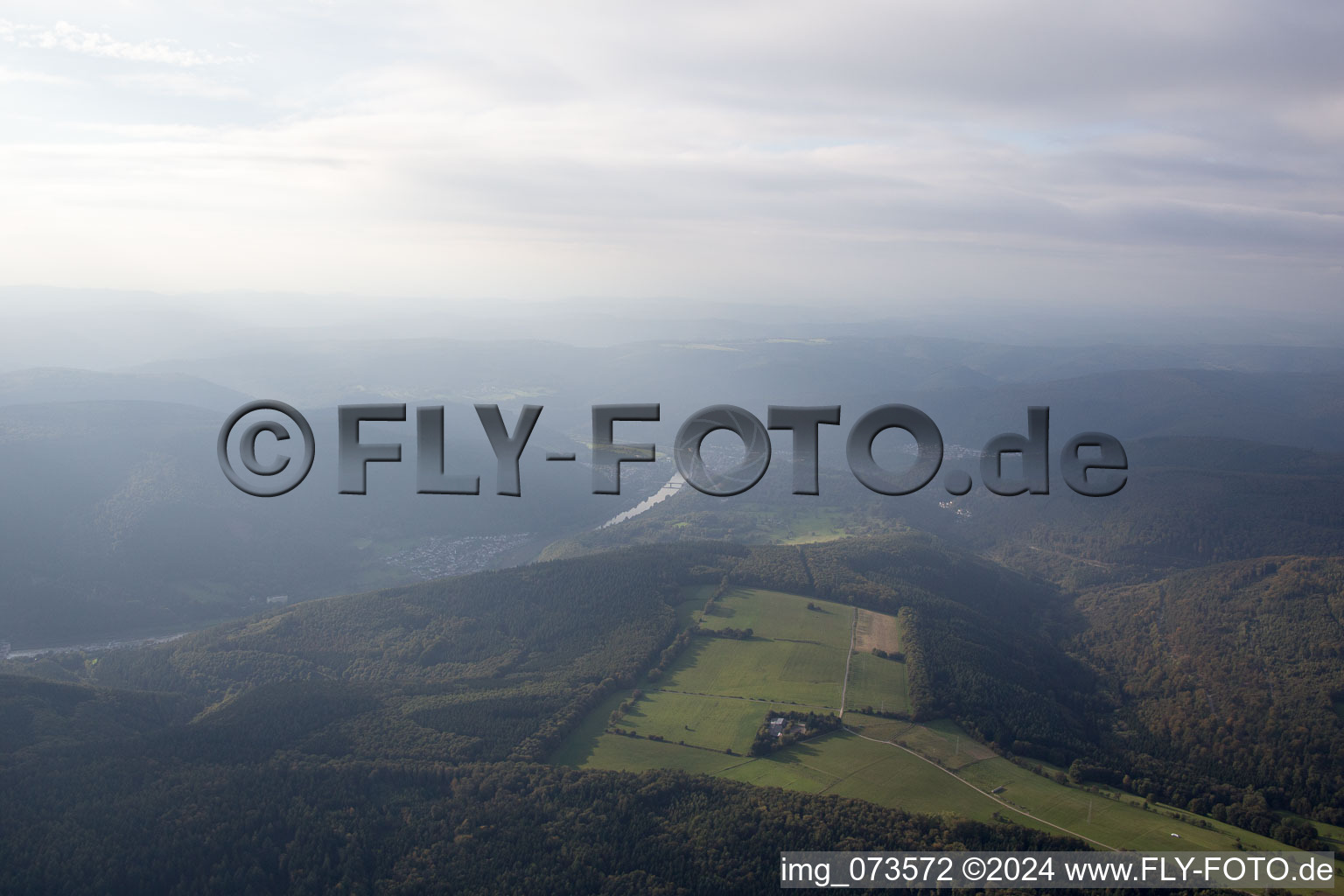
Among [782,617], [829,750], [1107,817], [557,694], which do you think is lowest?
[1107,817]

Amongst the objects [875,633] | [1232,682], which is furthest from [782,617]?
[1232,682]

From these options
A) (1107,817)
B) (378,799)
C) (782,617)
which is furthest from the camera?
(782,617)

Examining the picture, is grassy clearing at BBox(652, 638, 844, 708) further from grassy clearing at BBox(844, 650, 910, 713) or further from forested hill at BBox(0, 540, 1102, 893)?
forested hill at BBox(0, 540, 1102, 893)

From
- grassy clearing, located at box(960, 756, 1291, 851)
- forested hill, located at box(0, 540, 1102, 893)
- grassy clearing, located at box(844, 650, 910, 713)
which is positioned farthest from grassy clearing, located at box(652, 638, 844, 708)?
grassy clearing, located at box(960, 756, 1291, 851)

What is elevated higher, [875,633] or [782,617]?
[782,617]

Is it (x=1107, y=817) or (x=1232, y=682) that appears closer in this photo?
(x=1107, y=817)

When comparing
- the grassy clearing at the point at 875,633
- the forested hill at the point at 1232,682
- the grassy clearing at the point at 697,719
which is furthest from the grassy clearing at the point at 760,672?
the forested hill at the point at 1232,682

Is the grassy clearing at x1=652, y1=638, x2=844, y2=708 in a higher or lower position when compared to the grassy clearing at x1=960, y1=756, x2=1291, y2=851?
higher

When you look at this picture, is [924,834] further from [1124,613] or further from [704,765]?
[1124,613]

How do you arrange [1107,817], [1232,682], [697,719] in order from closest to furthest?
[1107,817], [697,719], [1232,682]

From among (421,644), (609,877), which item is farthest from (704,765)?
(421,644)

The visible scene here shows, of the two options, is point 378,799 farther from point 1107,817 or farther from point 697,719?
point 1107,817
